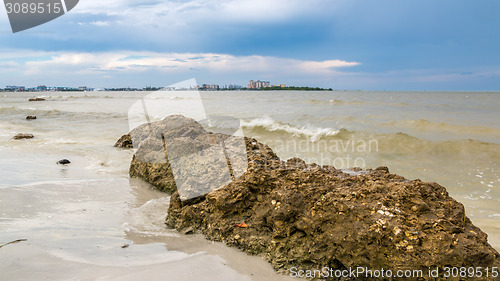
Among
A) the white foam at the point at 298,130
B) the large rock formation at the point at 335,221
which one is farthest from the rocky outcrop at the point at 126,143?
the large rock formation at the point at 335,221

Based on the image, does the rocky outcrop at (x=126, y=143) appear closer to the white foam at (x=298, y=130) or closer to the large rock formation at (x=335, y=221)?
the white foam at (x=298, y=130)

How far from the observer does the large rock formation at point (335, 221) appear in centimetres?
222

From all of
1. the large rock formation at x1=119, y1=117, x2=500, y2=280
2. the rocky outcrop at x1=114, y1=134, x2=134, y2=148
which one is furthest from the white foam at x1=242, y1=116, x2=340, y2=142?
the large rock formation at x1=119, y1=117, x2=500, y2=280

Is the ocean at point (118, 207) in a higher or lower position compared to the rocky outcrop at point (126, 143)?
lower

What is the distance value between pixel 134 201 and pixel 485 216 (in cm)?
448

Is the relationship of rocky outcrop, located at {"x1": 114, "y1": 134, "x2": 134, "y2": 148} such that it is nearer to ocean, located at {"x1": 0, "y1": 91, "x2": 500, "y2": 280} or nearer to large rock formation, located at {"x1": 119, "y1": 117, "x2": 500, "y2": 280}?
ocean, located at {"x1": 0, "y1": 91, "x2": 500, "y2": 280}

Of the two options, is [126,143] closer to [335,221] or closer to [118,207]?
[118,207]

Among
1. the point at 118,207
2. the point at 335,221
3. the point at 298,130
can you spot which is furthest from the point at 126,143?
the point at 335,221

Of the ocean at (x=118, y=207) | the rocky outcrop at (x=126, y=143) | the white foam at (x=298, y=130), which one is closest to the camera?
the ocean at (x=118, y=207)

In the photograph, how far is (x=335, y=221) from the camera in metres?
2.49

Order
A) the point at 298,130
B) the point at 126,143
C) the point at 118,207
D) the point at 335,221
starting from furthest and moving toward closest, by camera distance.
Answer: the point at 298,130 < the point at 126,143 < the point at 118,207 < the point at 335,221

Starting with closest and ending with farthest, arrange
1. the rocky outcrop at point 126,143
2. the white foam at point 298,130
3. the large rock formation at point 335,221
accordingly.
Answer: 1. the large rock formation at point 335,221
2. the rocky outcrop at point 126,143
3. the white foam at point 298,130

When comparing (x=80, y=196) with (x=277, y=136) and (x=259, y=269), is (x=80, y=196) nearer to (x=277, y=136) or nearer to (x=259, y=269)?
(x=259, y=269)

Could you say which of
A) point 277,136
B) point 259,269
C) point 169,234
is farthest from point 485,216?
point 277,136
